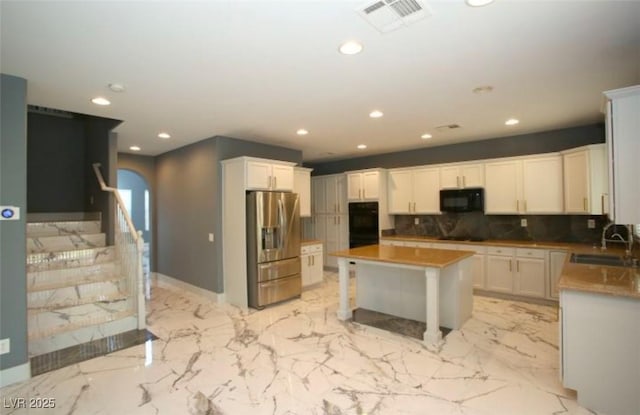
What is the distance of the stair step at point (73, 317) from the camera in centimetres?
333

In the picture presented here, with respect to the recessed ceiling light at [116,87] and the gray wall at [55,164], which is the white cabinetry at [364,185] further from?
the gray wall at [55,164]

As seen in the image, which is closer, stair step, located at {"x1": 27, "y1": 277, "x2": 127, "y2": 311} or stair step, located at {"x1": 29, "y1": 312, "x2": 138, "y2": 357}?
stair step, located at {"x1": 29, "y1": 312, "x2": 138, "y2": 357}

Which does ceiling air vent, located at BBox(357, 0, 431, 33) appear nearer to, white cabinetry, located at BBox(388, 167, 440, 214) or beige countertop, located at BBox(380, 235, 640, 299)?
beige countertop, located at BBox(380, 235, 640, 299)

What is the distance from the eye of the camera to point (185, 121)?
4129 millimetres

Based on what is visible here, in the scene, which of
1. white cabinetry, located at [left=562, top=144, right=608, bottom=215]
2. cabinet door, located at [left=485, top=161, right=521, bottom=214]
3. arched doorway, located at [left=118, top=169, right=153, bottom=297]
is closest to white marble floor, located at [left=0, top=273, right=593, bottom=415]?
white cabinetry, located at [left=562, top=144, right=608, bottom=215]

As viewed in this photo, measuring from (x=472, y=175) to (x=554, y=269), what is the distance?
1.85 meters

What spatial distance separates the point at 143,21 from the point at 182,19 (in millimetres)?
248

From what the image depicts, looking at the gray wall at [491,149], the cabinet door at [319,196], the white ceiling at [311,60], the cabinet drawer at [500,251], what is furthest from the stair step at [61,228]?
the cabinet drawer at [500,251]

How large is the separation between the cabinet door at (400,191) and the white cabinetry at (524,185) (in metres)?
1.34

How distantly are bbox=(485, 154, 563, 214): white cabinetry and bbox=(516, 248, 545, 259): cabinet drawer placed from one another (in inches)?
25.3

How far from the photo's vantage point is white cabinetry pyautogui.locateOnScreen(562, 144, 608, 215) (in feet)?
13.3

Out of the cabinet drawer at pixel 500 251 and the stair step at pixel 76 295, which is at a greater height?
the cabinet drawer at pixel 500 251

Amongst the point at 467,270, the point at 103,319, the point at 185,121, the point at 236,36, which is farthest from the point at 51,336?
the point at 467,270

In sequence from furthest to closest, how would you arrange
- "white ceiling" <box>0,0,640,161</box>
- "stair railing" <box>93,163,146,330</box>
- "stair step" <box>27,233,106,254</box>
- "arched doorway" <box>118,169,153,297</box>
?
"arched doorway" <box>118,169,153,297</box>
"stair step" <box>27,233,106,254</box>
"stair railing" <box>93,163,146,330</box>
"white ceiling" <box>0,0,640,161</box>
